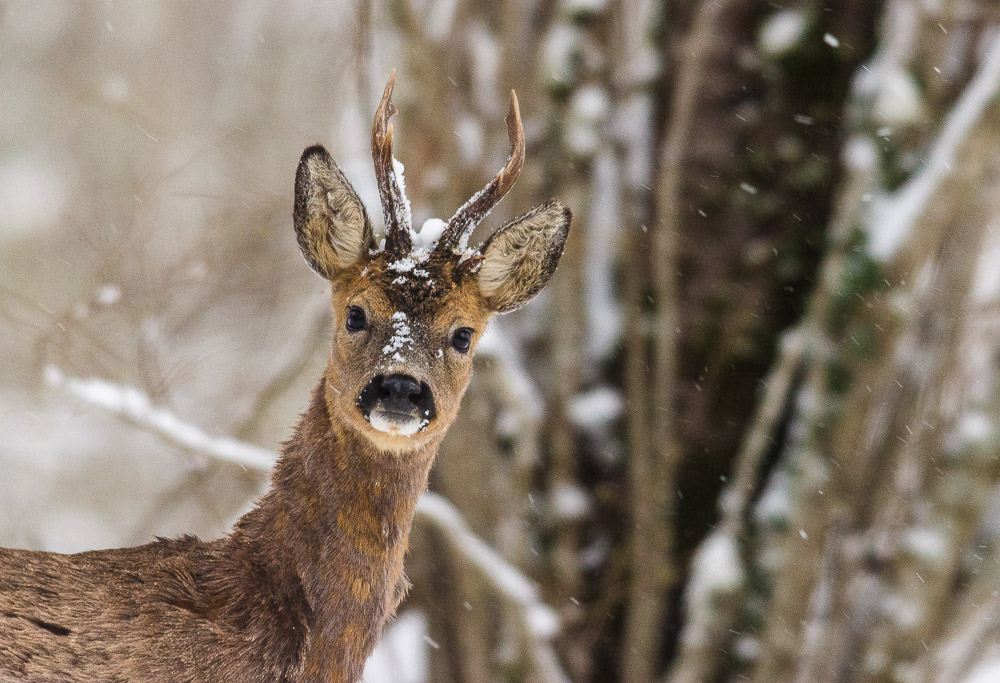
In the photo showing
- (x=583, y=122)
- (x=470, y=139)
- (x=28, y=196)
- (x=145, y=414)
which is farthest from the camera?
(x=28, y=196)

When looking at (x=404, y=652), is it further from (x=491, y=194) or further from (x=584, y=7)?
(x=491, y=194)

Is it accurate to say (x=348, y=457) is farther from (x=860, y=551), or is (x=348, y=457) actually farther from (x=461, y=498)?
(x=860, y=551)

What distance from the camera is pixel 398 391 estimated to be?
2855 millimetres

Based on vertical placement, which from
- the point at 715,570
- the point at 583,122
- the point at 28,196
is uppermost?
the point at 28,196

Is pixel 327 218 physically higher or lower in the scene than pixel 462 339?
higher

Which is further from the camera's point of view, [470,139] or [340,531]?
[470,139]

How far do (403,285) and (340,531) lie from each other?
28.1 inches

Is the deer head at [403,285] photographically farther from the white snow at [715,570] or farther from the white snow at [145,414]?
the white snow at [715,570]

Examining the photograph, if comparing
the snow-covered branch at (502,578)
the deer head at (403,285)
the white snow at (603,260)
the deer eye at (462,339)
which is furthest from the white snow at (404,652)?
the deer head at (403,285)

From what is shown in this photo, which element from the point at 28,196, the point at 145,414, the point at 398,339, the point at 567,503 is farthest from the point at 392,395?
the point at 28,196

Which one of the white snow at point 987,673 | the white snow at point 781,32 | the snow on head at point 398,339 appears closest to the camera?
the snow on head at point 398,339

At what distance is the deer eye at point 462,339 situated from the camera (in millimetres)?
3258

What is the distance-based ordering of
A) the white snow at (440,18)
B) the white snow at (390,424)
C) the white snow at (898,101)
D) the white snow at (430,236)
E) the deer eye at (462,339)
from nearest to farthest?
the white snow at (390,424), the white snow at (430,236), the deer eye at (462,339), the white snow at (898,101), the white snow at (440,18)

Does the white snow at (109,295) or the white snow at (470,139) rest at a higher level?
the white snow at (470,139)
